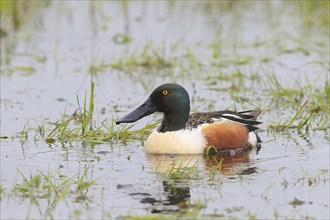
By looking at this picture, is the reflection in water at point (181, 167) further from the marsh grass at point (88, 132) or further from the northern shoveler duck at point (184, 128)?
the marsh grass at point (88, 132)

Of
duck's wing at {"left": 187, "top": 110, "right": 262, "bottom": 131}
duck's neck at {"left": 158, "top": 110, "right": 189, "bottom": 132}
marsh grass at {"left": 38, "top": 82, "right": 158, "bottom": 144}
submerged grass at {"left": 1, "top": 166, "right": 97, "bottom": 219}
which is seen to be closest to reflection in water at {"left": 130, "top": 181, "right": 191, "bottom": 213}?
submerged grass at {"left": 1, "top": 166, "right": 97, "bottom": 219}

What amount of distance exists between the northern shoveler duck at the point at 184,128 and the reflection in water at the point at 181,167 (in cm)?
11

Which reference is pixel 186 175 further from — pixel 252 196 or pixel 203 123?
pixel 203 123

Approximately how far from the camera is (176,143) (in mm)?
9508

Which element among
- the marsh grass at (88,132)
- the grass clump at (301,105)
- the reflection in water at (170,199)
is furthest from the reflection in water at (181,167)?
the grass clump at (301,105)

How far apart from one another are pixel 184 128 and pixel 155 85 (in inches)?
116

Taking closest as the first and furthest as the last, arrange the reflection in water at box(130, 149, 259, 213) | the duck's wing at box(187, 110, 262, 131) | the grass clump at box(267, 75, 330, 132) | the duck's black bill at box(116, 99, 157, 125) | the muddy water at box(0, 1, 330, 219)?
the reflection in water at box(130, 149, 259, 213)
the muddy water at box(0, 1, 330, 219)
the duck's black bill at box(116, 99, 157, 125)
the duck's wing at box(187, 110, 262, 131)
the grass clump at box(267, 75, 330, 132)

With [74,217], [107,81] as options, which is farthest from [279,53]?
[74,217]

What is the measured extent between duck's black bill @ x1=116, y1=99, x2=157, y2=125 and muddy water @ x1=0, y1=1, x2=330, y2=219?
0.84ft

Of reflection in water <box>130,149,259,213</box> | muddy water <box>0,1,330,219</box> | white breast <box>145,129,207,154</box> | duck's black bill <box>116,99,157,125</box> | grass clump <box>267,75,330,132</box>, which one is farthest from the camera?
grass clump <box>267,75,330,132</box>

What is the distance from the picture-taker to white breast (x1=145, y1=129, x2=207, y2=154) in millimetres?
9469

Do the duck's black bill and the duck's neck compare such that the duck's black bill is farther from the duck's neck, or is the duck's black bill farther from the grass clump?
the grass clump

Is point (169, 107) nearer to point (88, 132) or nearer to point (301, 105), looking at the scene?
point (88, 132)

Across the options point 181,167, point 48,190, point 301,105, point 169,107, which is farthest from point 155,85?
point 48,190
